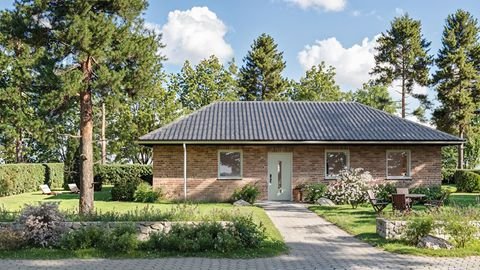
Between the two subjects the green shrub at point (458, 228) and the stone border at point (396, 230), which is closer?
the green shrub at point (458, 228)

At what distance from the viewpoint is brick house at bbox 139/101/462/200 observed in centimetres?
2189

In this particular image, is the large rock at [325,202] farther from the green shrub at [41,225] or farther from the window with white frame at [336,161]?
the green shrub at [41,225]

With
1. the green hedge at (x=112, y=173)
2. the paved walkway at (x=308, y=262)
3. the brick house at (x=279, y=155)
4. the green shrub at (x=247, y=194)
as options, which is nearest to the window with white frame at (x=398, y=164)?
the brick house at (x=279, y=155)

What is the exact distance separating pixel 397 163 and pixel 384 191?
2377mm

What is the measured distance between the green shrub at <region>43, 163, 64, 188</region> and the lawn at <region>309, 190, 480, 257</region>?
21.2 m

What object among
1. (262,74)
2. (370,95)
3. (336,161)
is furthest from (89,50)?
(370,95)

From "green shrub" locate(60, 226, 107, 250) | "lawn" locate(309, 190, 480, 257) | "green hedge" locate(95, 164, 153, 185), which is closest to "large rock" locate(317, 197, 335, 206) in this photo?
"lawn" locate(309, 190, 480, 257)

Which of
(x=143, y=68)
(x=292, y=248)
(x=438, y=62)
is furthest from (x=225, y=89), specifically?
(x=292, y=248)

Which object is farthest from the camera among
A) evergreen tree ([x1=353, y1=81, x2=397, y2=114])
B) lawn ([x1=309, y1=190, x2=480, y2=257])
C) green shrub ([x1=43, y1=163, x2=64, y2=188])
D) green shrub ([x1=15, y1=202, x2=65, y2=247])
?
evergreen tree ([x1=353, y1=81, x2=397, y2=114])

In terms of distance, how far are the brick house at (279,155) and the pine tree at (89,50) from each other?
5890 mm

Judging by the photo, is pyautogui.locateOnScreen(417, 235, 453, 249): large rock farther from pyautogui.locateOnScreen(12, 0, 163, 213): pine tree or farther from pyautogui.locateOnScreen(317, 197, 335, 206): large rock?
pyautogui.locateOnScreen(317, 197, 335, 206): large rock

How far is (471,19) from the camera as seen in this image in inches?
1570

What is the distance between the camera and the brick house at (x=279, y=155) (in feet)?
71.8

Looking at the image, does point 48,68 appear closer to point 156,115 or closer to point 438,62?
point 156,115
